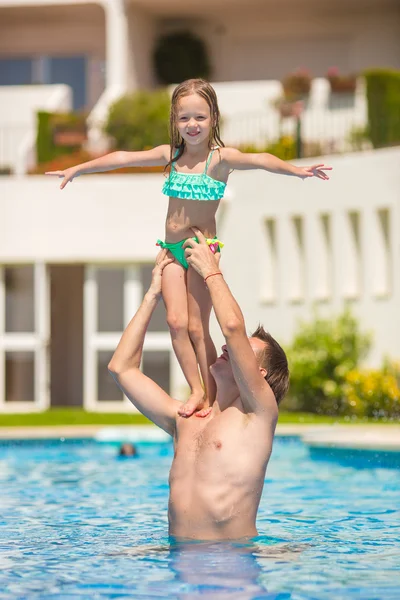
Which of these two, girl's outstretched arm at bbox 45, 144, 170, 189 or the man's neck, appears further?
girl's outstretched arm at bbox 45, 144, 170, 189

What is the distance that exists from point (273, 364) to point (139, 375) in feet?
2.41

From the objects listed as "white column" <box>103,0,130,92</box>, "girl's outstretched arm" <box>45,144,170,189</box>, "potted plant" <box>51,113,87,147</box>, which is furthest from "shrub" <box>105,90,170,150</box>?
"girl's outstretched arm" <box>45,144,170,189</box>

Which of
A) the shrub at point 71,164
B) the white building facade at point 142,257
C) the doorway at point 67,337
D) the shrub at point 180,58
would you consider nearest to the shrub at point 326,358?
the white building facade at point 142,257

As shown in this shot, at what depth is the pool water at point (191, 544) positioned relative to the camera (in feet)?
19.4

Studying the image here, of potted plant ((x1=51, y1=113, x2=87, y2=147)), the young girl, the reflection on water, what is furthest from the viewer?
potted plant ((x1=51, y1=113, x2=87, y2=147))

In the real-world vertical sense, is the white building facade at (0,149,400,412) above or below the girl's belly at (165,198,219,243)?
above

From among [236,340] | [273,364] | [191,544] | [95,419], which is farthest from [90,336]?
[236,340]

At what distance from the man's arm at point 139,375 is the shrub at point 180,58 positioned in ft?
73.2

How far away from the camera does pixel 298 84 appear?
25609 mm

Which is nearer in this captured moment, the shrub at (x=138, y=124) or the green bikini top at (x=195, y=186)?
the green bikini top at (x=195, y=186)

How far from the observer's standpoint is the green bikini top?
6.72 metres

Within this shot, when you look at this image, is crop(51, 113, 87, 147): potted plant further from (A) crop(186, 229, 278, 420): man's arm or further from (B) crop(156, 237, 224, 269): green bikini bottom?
(A) crop(186, 229, 278, 420): man's arm

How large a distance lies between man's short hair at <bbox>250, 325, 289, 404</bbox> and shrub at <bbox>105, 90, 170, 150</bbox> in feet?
57.9

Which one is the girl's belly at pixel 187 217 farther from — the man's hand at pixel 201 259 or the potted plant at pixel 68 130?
the potted plant at pixel 68 130
